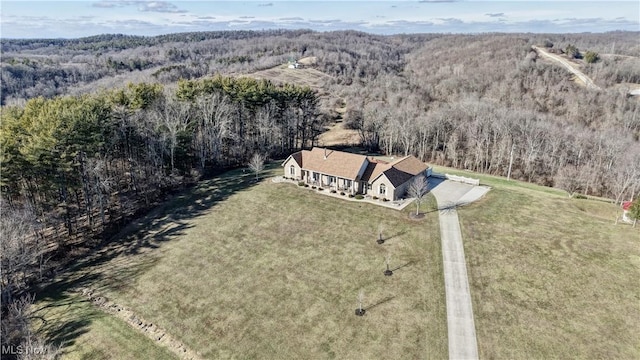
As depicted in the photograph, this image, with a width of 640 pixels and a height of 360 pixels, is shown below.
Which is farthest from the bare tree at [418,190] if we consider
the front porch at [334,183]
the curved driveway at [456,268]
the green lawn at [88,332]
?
the green lawn at [88,332]

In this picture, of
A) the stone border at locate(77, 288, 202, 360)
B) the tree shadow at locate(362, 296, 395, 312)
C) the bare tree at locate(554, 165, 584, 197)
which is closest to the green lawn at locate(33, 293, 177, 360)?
the stone border at locate(77, 288, 202, 360)

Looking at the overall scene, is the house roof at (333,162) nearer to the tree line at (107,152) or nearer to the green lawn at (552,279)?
the tree line at (107,152)

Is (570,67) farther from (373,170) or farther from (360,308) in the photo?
(360,308)

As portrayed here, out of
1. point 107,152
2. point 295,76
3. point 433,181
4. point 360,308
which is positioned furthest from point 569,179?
point 295,76

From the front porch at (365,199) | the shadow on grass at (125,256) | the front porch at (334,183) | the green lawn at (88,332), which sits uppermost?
the front porch at (334,183)

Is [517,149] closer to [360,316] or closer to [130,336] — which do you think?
[360,316]

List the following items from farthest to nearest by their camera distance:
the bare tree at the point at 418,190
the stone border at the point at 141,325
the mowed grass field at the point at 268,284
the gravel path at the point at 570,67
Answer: the gravel path at the point at 570,67
the bare tree at the point at 418,190
the mowed grass field at the point at 268,284
the stone border at the point at 141,325
